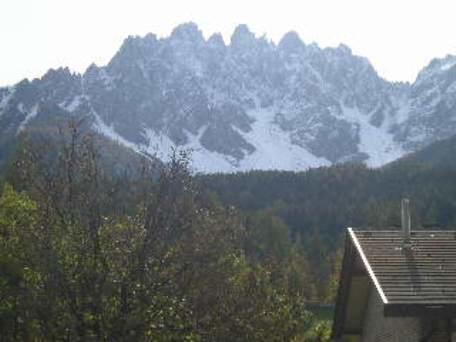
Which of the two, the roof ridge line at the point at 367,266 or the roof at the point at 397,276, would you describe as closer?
the roof at the point at 397,276

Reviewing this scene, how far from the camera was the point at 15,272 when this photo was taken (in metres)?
25.3

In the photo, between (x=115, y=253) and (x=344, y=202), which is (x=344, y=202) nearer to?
(x=344, y=202)

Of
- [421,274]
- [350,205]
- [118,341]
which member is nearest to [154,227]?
[118,341]

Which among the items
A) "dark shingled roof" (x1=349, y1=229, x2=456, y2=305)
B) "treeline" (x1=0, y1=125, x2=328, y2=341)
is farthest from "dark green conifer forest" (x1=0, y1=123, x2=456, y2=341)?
"dark shingled roof" (x1=349, y1=229, x2=456, y2=305)

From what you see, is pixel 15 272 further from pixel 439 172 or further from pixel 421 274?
pixel 439 172

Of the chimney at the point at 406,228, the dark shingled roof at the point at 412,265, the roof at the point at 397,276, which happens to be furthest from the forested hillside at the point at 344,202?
the chimney at the point at 406,228

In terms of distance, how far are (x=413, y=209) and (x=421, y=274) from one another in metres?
130

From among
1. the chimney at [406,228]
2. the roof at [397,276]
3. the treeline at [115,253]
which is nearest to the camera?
the roof at [397,276]

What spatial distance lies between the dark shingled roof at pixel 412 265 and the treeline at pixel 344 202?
296 ft

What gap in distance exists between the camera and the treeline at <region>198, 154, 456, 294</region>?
133 meters

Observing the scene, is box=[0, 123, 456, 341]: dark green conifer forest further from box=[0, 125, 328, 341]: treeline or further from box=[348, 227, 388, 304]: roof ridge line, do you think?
box=[348, 227, 388, 304]: roof ridge line

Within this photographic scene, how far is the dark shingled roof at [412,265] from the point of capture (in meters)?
13.0

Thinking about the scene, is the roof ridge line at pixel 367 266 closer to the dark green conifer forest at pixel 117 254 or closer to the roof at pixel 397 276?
the roof at pixel 397 276

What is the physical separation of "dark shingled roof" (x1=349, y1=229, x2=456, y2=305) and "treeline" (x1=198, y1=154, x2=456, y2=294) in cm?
9013
